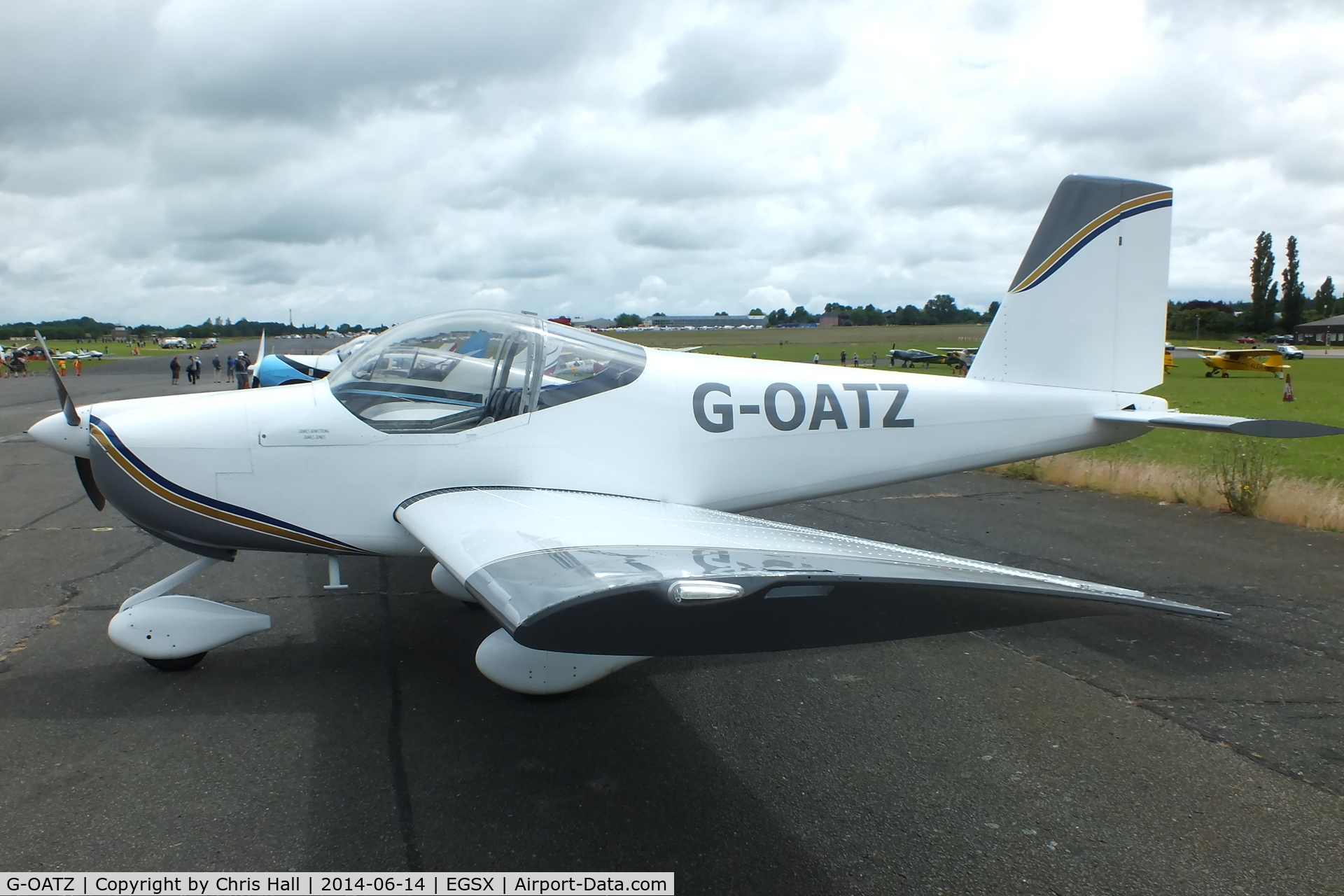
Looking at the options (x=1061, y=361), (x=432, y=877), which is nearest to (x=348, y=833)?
(x=432, y=877)

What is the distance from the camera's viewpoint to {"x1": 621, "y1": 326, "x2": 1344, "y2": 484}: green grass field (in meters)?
13.4

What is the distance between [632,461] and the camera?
459cm

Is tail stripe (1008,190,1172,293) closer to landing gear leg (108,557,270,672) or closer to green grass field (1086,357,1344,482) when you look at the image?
landing gear leg (108,557,270,672)

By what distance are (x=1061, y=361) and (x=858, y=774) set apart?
3650mm

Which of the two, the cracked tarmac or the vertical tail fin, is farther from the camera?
the vertical tail fin

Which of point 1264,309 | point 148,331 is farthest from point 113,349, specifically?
point 1264,309

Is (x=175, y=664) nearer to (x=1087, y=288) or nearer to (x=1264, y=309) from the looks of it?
(x=1087, y=288)

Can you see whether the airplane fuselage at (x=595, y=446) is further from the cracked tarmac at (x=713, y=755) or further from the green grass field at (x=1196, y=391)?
the green grass field at (x=1196, y=391)

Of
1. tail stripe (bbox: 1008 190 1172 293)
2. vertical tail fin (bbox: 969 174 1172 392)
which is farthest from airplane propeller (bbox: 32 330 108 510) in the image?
tail stripe (bbox: 1008 190 1172 293)

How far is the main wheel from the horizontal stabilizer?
5.87m

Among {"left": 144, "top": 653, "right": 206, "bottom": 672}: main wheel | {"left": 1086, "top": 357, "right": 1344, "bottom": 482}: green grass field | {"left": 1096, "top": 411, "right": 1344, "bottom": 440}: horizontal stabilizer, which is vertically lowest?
{"left": 1086, "top": 357, "right": 1344, "bottom": 482}: green grass field

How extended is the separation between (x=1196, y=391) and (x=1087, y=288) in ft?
101

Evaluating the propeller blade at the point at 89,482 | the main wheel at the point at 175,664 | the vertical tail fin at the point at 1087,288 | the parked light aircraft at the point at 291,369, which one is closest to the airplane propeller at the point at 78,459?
the propeller blade at the point at 89,482

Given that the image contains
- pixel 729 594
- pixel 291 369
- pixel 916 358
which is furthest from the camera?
pixel 916 358
